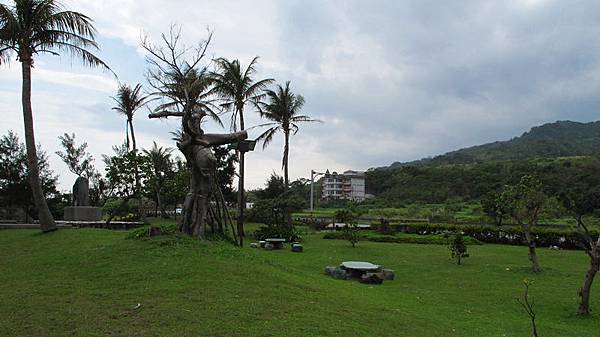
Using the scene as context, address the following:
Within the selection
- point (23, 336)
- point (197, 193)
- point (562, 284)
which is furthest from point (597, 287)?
point (23, 336)

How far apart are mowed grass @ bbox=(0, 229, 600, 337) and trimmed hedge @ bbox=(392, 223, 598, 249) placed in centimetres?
1024

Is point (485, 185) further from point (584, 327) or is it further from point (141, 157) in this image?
point (584, 327)

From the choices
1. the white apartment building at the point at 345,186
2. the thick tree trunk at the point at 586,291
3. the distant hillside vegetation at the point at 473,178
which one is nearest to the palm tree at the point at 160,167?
the thick tree trunk at the point at 586,291

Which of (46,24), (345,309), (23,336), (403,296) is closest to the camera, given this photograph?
(23,336)

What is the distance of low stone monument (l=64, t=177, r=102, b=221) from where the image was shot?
22.1m

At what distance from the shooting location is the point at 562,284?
11703 millimetres

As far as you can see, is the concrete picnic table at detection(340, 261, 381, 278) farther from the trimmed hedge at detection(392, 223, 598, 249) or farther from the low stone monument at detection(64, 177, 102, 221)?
the low stone monument at detection(64, 177, 102, 221)

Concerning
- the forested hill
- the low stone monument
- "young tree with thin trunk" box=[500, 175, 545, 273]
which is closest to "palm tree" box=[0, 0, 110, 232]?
the low stone monument

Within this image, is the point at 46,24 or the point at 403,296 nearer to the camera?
the point at 403,296

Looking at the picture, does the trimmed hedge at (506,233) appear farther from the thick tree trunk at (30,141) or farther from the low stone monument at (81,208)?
the thick tree trunk at (30,141)

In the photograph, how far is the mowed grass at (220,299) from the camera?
18.0 feet

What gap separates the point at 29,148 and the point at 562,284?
16462 mm

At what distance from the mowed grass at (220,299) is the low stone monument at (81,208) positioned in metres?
10.0

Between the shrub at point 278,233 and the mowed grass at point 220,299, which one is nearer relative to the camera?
the mowed grass at point 220,299
